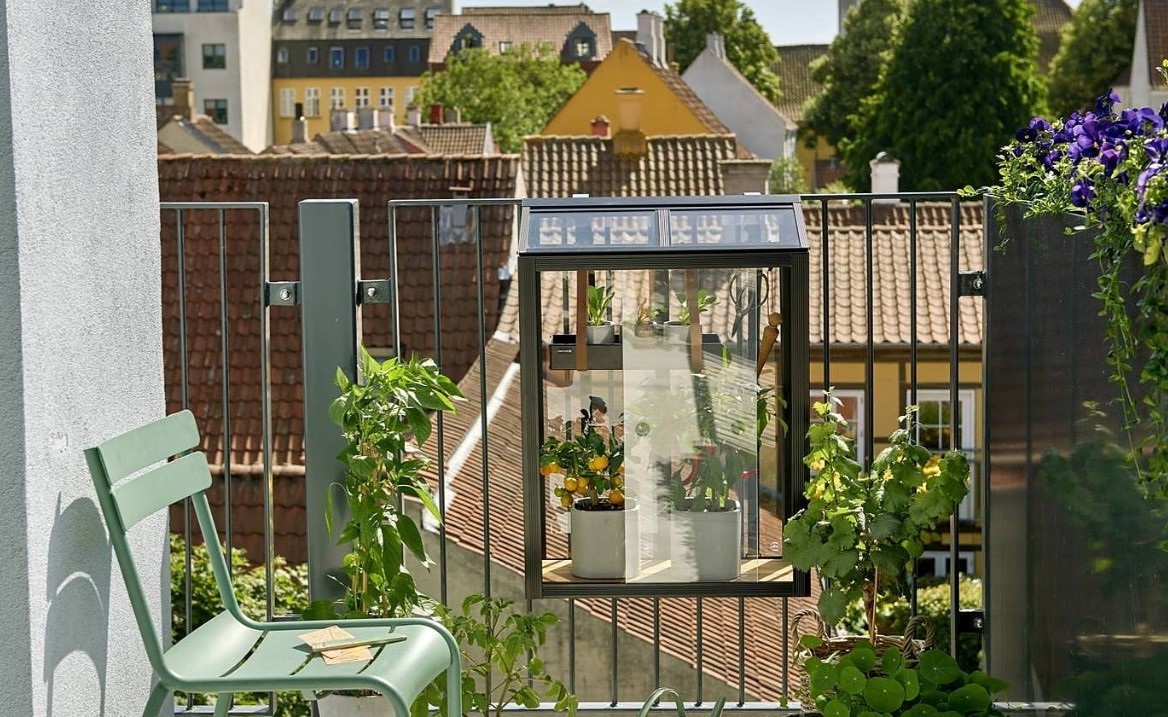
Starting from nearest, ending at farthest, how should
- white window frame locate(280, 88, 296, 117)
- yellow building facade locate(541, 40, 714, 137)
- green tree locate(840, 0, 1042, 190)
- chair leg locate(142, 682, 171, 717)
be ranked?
chair leg locate(142, 682, 171, 717)
yellow building facade locate(541, 40, 714, 137)
green tree locate(840, 0, 1042, 190)
white window frame locate(280, 88, 296, 117)

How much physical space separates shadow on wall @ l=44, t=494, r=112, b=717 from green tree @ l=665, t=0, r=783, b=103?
5191 centimetres

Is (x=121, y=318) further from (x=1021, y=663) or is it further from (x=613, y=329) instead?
(x=1021, y=663)

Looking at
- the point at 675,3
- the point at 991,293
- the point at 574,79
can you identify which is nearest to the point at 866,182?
the point at 574,79

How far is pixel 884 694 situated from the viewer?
10.1ft

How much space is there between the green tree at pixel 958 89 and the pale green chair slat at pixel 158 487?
34734 mm

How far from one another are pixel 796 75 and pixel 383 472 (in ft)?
204

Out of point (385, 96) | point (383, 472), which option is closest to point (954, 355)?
point (383, 472)

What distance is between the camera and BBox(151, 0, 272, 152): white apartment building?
6259cm

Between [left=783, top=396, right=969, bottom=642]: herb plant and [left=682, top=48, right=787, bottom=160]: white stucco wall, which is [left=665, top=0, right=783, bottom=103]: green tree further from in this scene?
[left=783, top=396, right=969, bottom=642]: herb plant

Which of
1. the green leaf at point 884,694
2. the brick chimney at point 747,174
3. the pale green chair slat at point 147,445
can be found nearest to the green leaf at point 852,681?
the green leaf at point 884,694

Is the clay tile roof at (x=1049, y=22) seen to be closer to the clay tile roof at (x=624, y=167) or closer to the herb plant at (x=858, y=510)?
the clay tile roof at (x=624, y=167)

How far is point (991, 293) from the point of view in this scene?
3652 mm

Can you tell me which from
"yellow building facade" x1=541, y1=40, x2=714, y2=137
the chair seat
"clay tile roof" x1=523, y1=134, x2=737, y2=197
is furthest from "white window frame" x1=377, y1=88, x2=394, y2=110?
the chair seat

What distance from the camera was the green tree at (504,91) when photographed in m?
43.6
